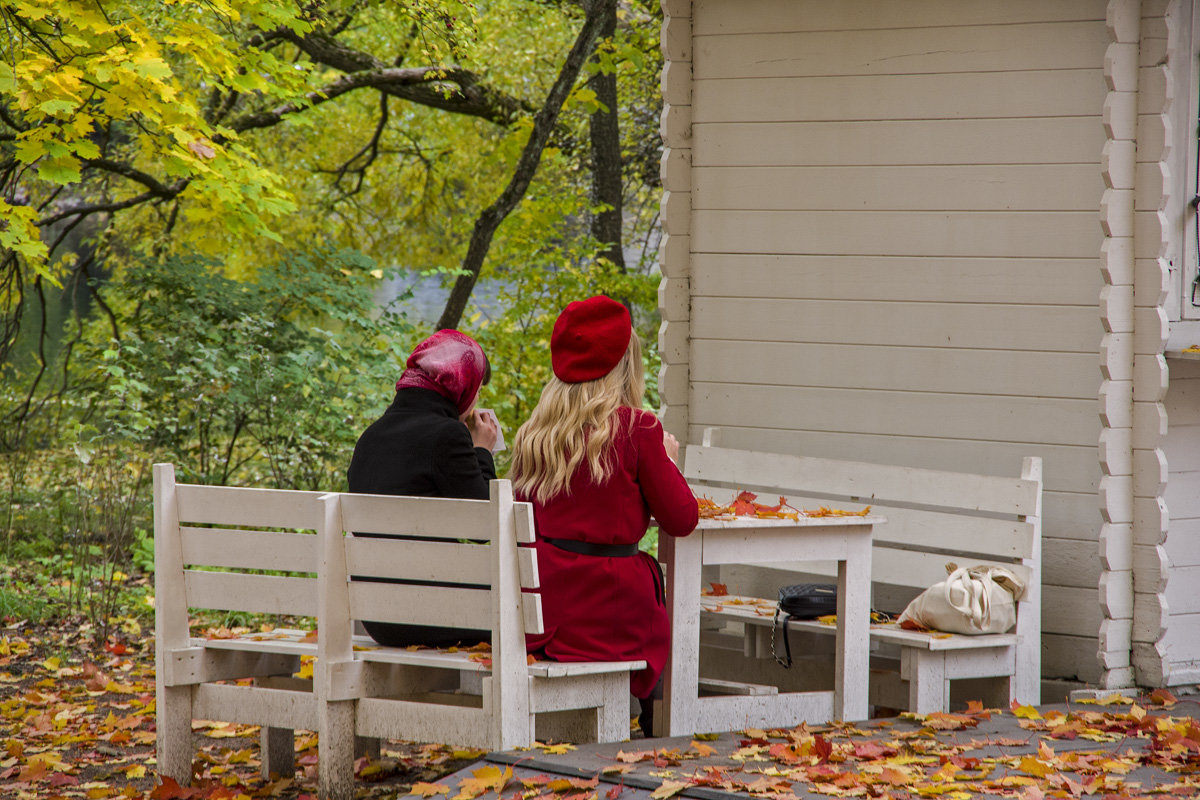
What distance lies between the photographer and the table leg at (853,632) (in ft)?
15.4

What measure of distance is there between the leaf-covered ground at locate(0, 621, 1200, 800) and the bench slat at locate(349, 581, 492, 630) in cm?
42

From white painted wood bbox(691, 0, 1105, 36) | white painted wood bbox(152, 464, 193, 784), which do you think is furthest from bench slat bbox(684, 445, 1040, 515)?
white painted wood bbox(152, 464, 193, 784)

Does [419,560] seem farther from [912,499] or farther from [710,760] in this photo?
[912,499]

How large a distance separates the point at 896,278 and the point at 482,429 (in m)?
2.12

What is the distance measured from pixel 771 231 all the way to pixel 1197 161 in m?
1.79

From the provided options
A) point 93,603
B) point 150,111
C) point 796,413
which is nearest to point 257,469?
point 93,603

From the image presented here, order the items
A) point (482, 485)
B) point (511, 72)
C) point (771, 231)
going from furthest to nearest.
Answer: point (511, 72) < point (771, 231) < point (482, 485)

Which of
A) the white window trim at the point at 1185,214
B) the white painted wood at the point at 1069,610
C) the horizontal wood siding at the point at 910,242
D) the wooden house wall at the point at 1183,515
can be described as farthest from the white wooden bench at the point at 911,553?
the white window trim at the point at 1185,214

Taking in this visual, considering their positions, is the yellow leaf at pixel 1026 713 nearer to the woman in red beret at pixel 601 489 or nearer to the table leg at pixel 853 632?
the table leg at pixel 853 632

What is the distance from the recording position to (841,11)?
5805 mm

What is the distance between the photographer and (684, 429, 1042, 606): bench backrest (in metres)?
5.24

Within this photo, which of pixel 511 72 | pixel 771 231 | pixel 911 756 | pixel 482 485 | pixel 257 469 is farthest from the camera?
pixel 511 72

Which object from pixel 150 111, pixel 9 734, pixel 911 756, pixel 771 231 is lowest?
pixel 9 734

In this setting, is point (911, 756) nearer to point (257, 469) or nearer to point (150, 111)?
point (150, 111)
